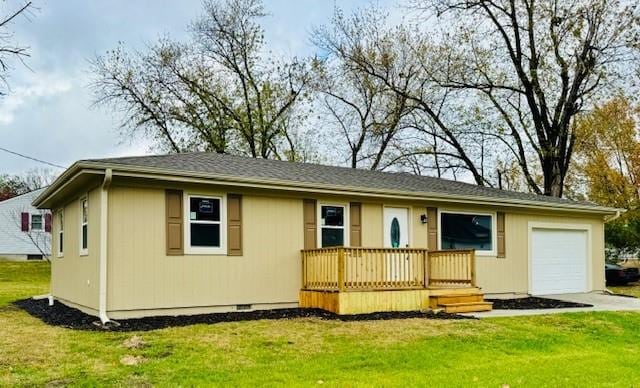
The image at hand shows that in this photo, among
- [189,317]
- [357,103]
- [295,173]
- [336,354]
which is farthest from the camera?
[357,103]

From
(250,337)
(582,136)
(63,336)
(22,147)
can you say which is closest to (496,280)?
(250,337)

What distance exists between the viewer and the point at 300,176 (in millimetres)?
12188

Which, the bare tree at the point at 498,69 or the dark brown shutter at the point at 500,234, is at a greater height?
the bare tree at the point at 498,69

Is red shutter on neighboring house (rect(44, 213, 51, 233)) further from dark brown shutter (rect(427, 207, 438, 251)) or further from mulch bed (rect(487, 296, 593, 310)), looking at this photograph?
mulch bed (rect(487, 296, 593, 310))

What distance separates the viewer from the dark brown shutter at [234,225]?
10891mm

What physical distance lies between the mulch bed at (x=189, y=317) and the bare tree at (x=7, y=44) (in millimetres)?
3811

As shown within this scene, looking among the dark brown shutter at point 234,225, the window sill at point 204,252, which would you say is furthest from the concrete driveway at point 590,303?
the window sill at point 204,252

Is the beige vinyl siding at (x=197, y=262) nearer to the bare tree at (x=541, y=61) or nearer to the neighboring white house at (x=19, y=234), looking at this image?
the bare tree at (x=541, y=61)

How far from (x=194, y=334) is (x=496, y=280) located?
8.19m

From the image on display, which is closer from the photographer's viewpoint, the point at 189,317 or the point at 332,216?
the point at 189,317

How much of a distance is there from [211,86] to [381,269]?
17.4 metres

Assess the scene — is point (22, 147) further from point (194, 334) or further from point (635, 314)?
point (635, 314)

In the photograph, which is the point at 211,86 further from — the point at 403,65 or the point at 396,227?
the point at 396,227

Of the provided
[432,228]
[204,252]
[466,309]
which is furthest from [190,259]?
[432,228]
